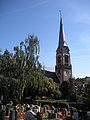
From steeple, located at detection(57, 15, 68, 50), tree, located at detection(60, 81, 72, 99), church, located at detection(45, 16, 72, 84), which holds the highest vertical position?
steeple, located at detection(57, 15, 68, 50)

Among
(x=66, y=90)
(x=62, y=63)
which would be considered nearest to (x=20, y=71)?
(x=66, y=90)

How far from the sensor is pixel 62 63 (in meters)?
70.0

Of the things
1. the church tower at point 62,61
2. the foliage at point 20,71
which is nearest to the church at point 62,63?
the church tower at point 62,61

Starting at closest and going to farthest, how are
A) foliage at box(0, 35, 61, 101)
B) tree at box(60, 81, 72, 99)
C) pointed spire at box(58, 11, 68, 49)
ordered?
foliage at box(0, 35, 61, 101) → tree at box(60, 81, 72, 99) → pointed spire at box(58, 11, 68, 49)

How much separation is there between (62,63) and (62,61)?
1.00 meters

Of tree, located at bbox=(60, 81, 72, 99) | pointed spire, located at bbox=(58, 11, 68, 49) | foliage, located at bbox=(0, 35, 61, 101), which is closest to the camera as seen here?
foliage, located at bbox=(0, 35, 61, 101)

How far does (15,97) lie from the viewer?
102 feet

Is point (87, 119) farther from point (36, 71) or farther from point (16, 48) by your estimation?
point (16, 48)

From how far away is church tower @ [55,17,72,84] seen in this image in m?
68.5

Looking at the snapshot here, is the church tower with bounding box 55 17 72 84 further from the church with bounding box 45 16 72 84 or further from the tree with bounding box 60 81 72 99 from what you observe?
the tree with bounding box 60 81 72 99

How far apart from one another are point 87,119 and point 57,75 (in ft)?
176

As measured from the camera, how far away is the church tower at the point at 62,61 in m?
68.5

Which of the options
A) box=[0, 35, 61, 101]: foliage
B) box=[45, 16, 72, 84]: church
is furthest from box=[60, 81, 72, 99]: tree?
box=[0, 35, 61, 101]: foliage

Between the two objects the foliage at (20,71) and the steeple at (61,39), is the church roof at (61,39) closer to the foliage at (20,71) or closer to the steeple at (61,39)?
the steeple at (61,39)
